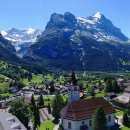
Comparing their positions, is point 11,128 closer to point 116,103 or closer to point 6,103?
point 116,103

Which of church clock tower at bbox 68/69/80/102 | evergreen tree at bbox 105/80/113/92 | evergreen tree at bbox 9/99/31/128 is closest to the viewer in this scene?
evergreen tree at bbox 9/99/31/128

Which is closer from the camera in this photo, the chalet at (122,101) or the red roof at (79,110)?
the red roof at (79,110)

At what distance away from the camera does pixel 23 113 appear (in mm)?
97438

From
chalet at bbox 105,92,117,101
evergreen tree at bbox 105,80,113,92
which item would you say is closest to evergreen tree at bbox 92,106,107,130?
chalet at bbox 105,92,117,101

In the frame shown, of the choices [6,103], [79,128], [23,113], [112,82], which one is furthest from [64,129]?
[6,103]

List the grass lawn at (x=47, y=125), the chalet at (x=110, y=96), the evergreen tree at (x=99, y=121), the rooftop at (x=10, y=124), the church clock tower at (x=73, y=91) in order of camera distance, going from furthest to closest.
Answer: the chalet at (x=110, y=96) < the church clock tower at (x=73, y=91) < the grass lawn at (x=47, y=125) < the evergreen tree at (x=99, y=121) < the rooftop at (x=10, y=124)

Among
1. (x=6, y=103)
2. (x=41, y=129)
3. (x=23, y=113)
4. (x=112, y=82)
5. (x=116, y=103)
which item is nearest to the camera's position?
(x=23, y=113)

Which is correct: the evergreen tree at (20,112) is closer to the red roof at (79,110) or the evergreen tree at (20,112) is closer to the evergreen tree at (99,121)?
the red roof at (79,110)

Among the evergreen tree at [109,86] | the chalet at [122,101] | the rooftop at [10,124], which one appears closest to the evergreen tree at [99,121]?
the rooftop at [10,124]

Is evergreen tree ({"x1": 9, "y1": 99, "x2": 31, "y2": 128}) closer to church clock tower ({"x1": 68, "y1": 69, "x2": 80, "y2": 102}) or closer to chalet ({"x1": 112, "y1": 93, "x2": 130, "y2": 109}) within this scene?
church clock tower ({"x1": 68, "y1": 69, "x2": 80, "y2": 102})

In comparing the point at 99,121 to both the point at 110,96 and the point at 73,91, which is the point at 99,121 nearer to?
the point at 73,91

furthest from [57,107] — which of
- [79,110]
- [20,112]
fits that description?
[20,112]

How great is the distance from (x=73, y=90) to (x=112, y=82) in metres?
60.2

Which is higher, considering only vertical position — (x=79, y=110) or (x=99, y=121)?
(x=79, y=110)
